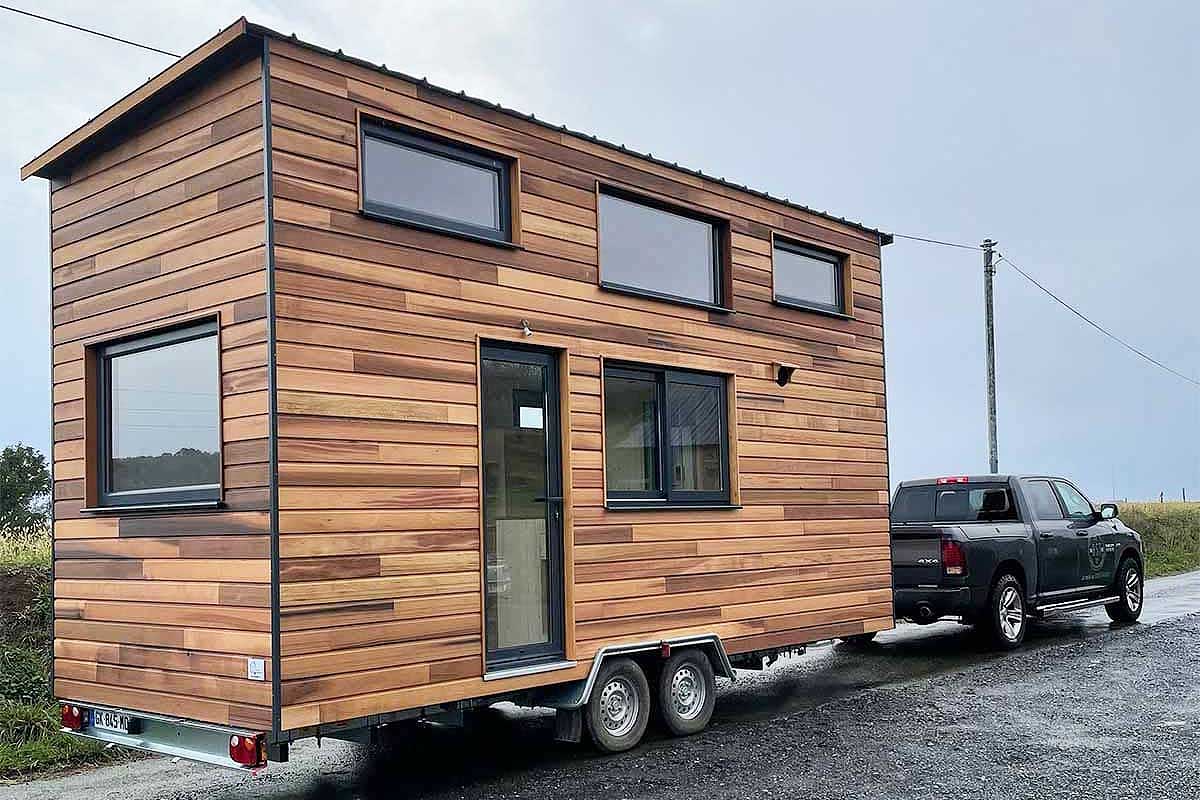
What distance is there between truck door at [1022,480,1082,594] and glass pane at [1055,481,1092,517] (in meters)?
0.21

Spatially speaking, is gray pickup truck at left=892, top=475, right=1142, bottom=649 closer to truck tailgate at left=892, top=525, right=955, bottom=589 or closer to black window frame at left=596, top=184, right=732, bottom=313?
truck tailgate at left=892, top=525, right=955, bottom=589

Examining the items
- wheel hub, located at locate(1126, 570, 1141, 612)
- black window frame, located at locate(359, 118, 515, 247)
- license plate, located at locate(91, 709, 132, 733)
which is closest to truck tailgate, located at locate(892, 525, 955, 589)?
wheel hub, located at locate(1126, 570, 1141, 612)

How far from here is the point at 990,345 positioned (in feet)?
81.5

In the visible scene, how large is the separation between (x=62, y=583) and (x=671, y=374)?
4290mm

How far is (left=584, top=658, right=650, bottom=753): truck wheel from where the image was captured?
25.9 feet

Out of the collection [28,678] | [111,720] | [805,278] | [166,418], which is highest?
[805,278]

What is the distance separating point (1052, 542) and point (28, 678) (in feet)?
33.3

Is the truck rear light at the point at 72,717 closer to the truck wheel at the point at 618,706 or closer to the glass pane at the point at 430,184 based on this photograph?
the truck wheel at the point at 618,706

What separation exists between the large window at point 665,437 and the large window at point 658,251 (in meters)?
0.62

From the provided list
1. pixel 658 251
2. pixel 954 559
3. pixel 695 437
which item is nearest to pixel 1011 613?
pixel 954 559

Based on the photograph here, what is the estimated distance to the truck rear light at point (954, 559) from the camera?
12133mm

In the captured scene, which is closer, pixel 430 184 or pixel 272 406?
pixel 272 406

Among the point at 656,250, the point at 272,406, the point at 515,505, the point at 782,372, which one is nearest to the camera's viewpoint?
the point at 272,406

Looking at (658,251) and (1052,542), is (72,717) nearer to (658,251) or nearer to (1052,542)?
(658,251)
